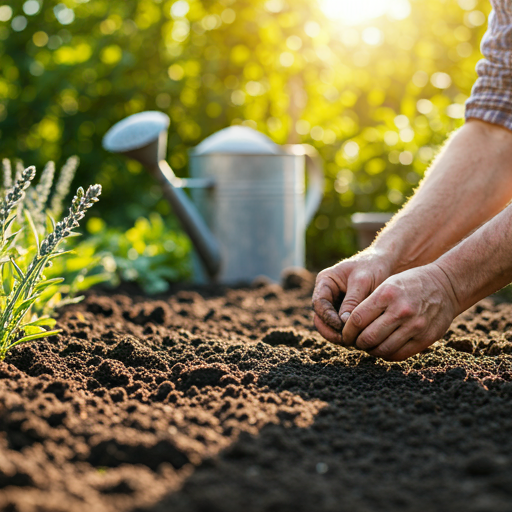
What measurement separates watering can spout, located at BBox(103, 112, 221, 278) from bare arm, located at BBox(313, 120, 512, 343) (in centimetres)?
145

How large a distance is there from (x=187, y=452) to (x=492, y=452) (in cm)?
52

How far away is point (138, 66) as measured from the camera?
198 inches

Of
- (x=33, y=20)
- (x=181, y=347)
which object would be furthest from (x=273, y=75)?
(x=181, y=347)

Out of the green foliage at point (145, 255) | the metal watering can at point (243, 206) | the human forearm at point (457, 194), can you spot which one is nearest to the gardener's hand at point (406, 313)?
the human forearm at point (457, 194)

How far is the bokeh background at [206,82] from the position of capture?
4.61 metres

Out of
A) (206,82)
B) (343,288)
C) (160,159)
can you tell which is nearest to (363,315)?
(343,288)

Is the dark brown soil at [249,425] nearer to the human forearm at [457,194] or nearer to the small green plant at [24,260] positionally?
the small green plant at [24,260]

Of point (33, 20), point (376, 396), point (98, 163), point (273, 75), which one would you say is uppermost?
point (33, 20)

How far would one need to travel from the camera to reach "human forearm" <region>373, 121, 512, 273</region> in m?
1.87

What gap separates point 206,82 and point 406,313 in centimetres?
410

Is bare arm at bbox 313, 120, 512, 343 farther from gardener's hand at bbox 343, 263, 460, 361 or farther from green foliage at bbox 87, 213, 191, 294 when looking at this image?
green foliage at bbox 87, 213, 191, 294

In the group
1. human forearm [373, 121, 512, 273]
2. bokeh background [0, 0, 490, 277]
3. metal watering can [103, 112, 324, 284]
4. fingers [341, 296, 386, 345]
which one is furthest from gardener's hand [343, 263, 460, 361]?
bokeh background [0, 0, 490, 277]

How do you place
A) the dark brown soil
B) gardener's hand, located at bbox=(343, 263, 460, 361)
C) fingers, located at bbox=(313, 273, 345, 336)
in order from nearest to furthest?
the dark brown soil
gardener's hand, located at bbox=(343, 263, 460, 361)
fingers, located at bbox=(313, 273, 345, 336)

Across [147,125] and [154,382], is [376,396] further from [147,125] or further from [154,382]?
[147,125]
